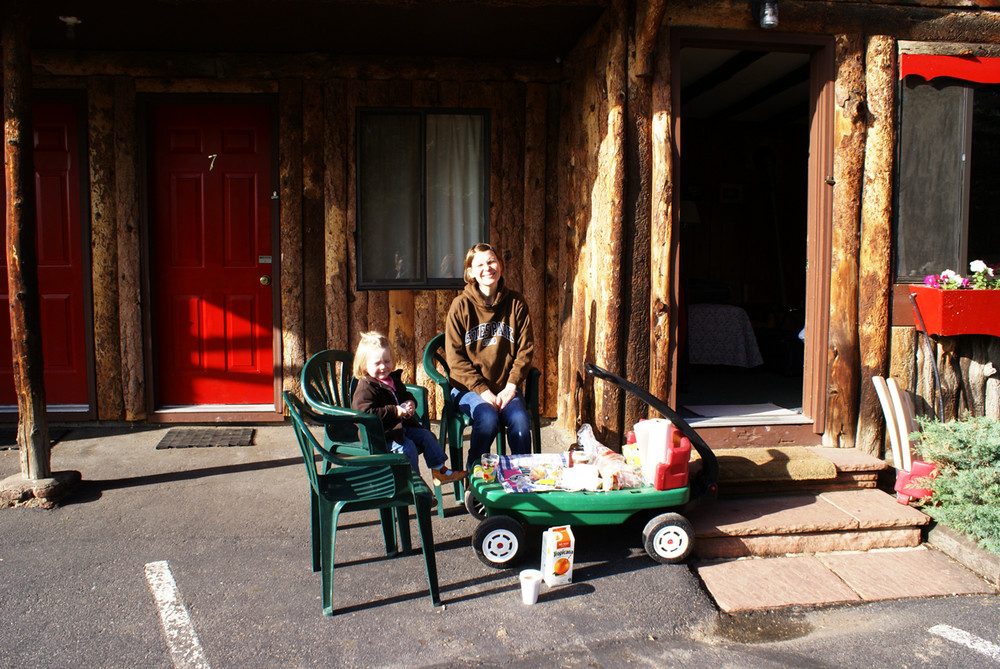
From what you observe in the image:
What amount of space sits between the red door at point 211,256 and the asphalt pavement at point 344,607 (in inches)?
70.0

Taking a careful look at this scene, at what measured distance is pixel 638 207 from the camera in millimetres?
4469

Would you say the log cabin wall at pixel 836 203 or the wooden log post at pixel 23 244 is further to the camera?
the log cabin wall at pixel 836 203

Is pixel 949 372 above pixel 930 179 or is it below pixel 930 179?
below

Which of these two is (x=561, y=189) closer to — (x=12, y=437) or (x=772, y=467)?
(x=772, y=467)

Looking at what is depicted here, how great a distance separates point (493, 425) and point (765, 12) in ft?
9.29

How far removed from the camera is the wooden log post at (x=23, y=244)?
4.12 meters

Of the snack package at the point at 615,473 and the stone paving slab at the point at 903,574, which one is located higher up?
the snack package at the point at 615,473

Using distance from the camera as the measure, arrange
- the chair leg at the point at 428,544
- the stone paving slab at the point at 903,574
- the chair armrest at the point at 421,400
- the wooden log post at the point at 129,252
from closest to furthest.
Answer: the chair leg at the point at 428,544
the stone paving slab at the point at 903,574
the chair armrest at the point at 421,400
the wooden log post at the point at 129,252

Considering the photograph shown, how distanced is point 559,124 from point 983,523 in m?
3.70

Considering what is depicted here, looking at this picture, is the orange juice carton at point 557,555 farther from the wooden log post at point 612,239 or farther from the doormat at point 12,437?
the doormat at point 12,437

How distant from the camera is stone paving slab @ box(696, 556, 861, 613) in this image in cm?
326

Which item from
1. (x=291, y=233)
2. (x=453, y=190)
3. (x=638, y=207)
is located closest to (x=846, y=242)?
(x=638, y=207)

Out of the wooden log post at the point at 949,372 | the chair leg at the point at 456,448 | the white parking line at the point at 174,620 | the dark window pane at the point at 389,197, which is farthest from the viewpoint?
the dark window pane at the point at 389,197

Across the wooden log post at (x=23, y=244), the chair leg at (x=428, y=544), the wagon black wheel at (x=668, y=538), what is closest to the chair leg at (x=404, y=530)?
the chair leg at (x=428, y=544)
